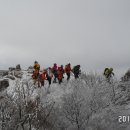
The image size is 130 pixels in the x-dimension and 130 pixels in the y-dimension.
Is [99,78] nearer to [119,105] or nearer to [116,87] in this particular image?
[116,87]

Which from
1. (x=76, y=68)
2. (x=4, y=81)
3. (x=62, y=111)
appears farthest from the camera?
(x=4, y=81)

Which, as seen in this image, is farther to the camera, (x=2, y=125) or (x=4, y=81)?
(x=4, y=81)

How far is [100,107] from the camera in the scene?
26500 mm

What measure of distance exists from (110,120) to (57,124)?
4.53m

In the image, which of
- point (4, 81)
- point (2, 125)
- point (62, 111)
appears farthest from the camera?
point (4, 81)

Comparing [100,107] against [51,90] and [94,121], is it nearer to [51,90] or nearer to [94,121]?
[94,121]

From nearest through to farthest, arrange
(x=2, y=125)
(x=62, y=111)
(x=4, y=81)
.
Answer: (x=2, y=125) → (x=62, y=111) → (x=4, y=81)

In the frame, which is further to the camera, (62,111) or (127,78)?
(127,78)

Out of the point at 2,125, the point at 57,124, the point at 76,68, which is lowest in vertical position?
the point at 57,124

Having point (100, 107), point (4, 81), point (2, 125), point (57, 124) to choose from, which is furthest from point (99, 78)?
point (2, 125)

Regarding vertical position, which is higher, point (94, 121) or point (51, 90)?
point (51, 90)

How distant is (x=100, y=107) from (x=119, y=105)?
5.46ft

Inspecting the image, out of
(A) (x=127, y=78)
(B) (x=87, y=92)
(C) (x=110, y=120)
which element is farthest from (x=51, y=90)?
(A) (x=127, y=78)

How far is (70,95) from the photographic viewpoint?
26594 mm
